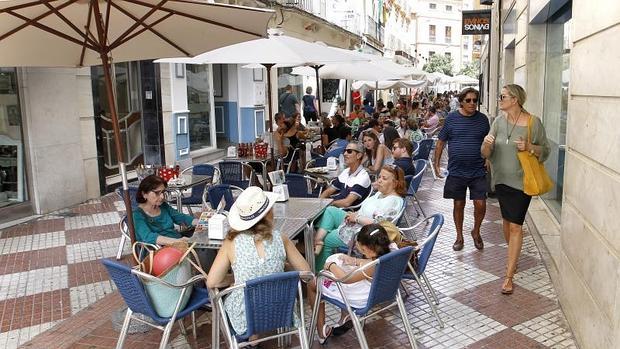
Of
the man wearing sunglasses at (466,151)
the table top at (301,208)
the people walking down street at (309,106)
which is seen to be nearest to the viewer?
the table top at (301,208)

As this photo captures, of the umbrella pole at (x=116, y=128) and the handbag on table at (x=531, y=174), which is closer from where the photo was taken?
the umbrella pole at (x=116, y=128)

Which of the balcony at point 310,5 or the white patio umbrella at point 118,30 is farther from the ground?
the balcony at point 310,5

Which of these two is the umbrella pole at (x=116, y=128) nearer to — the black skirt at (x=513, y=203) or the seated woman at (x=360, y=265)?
the seated woman at (x=360, y=265)

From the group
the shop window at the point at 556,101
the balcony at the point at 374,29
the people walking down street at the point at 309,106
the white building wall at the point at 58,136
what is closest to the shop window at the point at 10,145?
the white building wall at the point at 58,136

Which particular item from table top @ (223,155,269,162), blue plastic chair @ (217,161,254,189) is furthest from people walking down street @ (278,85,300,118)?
blue plastic chair @ (217,161,254,189)

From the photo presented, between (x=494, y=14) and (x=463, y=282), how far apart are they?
13.0 m

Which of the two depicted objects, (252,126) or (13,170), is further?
(252,126)

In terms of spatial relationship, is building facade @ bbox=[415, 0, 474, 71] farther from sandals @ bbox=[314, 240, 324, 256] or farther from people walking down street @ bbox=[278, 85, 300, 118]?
sandals @ bbox=[314, 240, 324, 256]

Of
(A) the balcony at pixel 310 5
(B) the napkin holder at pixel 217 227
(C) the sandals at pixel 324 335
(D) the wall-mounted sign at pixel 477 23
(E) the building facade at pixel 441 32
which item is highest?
(E) the building facade at pixel 441 32

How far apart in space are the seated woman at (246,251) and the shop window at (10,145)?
5.70 metres

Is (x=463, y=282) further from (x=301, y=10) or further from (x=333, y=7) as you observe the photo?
(x=333, y=7)

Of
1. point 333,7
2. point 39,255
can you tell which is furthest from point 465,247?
point 333,7

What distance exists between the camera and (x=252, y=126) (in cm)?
1459

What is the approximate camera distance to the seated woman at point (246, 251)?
3.05 meters
